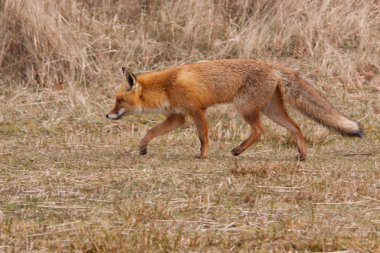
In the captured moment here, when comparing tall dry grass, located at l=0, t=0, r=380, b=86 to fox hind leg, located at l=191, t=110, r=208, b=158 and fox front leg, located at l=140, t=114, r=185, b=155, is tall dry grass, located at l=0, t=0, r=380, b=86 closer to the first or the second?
fox front leg, located at l=140, t=114, r=185, b=155

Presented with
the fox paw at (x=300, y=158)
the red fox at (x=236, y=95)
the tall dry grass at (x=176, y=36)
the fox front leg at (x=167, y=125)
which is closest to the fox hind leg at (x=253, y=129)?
the red fox at (x=236, y=95)

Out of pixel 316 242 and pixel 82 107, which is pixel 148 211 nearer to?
pixel 316 242

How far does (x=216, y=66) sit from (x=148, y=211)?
327 centimetres

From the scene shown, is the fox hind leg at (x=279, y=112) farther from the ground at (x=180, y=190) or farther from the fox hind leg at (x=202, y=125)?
the fox hind leg at (x=202, y=125)

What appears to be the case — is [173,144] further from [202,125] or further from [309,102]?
[309,102]

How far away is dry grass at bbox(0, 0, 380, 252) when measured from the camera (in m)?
5.16

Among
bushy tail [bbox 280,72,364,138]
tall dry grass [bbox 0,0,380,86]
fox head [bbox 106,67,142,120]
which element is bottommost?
tall dry grass [bbox 0,0,380,86]

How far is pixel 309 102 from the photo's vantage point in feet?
26.7

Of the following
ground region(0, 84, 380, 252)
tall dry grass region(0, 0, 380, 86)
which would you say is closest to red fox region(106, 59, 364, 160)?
ground region(0, 84, 380, 252)

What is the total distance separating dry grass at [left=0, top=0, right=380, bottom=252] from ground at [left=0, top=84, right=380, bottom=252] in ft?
0.05

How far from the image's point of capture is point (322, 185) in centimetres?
642

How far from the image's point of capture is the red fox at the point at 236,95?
320 inches

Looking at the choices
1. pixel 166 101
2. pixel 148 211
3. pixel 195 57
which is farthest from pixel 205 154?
pixel 195 57

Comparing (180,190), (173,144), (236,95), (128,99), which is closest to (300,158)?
(236,95)
